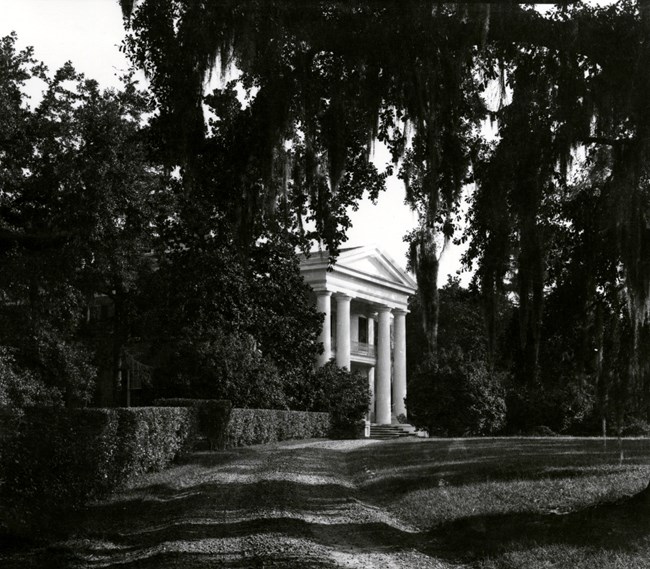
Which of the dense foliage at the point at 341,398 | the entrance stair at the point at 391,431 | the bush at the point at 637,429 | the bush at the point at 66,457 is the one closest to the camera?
the bush at the point at 66,457

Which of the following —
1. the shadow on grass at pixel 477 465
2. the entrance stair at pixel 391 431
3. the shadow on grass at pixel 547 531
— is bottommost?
the entrance stair at pixel 391 431

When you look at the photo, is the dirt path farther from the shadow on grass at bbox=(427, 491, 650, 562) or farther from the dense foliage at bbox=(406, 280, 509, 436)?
the dense foliage at bbox=(406, 280, 509, 436)

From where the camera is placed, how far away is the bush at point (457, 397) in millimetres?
36031

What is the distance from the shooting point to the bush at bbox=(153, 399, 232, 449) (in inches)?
847

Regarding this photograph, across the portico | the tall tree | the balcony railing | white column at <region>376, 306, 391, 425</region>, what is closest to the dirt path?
the tall tree

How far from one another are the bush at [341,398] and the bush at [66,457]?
20015mm

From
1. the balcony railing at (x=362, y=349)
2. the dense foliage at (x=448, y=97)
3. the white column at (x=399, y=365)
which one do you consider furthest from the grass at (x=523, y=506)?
the balcony railing at (x=362, y=349)

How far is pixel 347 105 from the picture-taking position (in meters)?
9.41

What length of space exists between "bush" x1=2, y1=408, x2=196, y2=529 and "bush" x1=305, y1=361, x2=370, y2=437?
65.7 feet

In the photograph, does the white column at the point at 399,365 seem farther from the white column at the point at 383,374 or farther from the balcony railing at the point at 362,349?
the balcony railing at the point at 362,349

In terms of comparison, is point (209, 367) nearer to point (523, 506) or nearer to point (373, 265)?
point (523, 506)

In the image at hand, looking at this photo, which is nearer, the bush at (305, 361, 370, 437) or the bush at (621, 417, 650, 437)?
the bush at (305, 361, 370, 437)

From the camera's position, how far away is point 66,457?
424 inches

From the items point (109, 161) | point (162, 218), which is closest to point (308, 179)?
point (109, 161)
